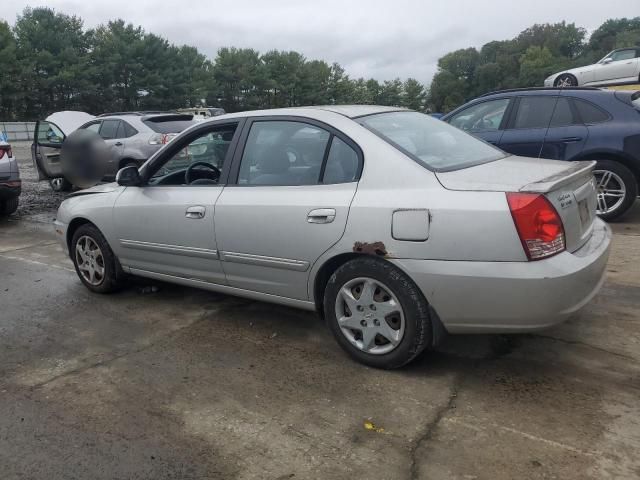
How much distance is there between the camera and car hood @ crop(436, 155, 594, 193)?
2.85m

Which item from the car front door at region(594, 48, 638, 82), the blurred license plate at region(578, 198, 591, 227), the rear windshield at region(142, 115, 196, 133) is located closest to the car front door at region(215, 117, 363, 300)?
the blurred license plate at region(578, 198, 591, 227)

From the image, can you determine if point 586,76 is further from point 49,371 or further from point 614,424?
point 49,371

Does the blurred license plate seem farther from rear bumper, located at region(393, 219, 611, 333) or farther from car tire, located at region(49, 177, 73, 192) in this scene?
car tire, located at region(49, 177, 73, 192)

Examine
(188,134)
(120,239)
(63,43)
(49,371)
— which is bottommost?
(49,371)

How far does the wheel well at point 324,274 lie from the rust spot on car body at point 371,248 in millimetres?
60

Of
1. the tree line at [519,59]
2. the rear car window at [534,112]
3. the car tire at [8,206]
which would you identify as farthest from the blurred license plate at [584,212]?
the tree line at [519,59]

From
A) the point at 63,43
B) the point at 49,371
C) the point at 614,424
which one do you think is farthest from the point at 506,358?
the point at 63,43

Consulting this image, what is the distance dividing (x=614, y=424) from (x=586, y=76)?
1310 centimetres

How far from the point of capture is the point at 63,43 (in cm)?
4841

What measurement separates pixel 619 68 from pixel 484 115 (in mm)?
8114

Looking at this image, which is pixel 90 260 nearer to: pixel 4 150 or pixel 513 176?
pixel 513 176

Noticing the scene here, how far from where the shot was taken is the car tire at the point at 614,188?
6.47m

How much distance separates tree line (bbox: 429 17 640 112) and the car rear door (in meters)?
84.7

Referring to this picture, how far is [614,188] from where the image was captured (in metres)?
6.65
